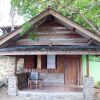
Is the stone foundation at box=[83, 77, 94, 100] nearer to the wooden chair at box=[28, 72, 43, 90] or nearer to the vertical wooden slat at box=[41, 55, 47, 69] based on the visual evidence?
the wooden chair at box=[28, 72, 43, 90]

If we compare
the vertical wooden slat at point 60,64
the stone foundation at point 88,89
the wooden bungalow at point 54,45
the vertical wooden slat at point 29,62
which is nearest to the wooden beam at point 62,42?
the wooden bungalow at point 54,45

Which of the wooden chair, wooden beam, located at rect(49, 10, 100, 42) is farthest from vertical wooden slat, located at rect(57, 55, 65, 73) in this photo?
wooden beam, located at rect(49, 10, 100, 42)

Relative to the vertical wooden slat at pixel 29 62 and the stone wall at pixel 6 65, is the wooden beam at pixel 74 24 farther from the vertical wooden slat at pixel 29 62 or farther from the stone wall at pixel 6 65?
the stone wall at pixel 6 65

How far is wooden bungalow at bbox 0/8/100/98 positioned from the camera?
13.7 meters

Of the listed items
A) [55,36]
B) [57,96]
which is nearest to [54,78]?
[55,36]

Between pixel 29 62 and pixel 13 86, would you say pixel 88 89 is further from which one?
pixel 29 62

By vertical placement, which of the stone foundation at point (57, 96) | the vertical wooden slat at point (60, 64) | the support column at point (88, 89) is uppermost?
the vertical wooden slat at point (60, 64)

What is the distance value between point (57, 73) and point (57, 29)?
390cm

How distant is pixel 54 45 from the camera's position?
1483 centimetres

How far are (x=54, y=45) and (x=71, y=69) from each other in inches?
149

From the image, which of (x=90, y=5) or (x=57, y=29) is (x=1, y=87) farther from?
(x=90, y=5)

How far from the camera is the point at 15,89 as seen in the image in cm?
1445

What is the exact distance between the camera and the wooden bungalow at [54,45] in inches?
539

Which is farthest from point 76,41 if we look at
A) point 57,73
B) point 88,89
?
point 57,73
